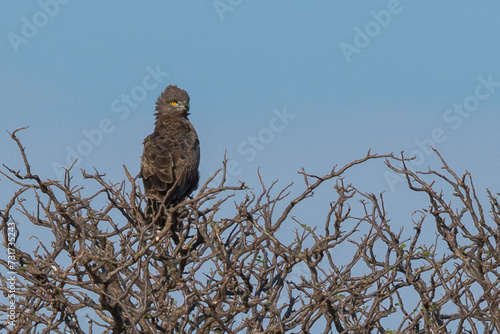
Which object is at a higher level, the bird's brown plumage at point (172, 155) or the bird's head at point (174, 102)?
the bird's head at point (174, 102)

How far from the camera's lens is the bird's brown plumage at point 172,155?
35.6ft

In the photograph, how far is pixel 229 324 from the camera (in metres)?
7.30

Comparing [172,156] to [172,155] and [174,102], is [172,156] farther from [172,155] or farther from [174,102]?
[174,102]

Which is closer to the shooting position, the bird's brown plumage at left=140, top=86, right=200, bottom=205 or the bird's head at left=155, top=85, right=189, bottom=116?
the bird's brown plumage at left=140, top=86, right=200, bottom=205

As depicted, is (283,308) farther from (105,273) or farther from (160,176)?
(160,176)

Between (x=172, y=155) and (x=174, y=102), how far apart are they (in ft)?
6.72

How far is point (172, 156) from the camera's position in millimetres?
11250

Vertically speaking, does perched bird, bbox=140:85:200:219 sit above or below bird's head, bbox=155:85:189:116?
below

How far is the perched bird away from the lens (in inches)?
426

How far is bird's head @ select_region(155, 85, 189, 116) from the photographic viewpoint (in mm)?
12984

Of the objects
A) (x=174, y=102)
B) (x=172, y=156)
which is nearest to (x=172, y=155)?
(x=172, y=156)

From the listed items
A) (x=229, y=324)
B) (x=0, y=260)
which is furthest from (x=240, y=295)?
(x=0, y=260)

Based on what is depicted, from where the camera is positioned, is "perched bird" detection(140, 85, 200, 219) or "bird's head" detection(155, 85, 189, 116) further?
"bird's head" detection(155, 85, 189, 116)

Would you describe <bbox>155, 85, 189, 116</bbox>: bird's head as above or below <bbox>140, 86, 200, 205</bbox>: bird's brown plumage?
above
